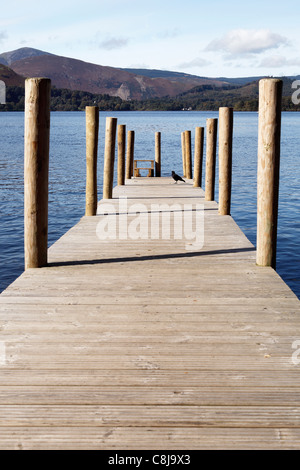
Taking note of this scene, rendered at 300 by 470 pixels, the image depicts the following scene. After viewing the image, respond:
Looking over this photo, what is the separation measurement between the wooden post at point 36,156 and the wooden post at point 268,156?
99.1 inches

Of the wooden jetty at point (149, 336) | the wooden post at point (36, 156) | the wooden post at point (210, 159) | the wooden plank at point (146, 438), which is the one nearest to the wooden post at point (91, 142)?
the wooden jetty at point (149, 336)

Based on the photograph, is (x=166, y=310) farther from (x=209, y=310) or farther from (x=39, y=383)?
(x=39, y=383)

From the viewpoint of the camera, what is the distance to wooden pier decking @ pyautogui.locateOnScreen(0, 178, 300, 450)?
308cm

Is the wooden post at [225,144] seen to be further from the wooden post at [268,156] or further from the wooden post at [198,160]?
the wooden post at [198,160]

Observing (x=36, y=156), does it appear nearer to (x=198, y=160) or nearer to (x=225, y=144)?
(x=225, y=144)

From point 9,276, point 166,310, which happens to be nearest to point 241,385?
point 166,310

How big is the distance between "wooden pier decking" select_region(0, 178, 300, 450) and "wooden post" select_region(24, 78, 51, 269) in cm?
53

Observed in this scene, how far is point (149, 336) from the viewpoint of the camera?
4426mm

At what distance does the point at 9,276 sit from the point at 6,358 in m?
8.29

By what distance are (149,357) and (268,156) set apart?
332 cm

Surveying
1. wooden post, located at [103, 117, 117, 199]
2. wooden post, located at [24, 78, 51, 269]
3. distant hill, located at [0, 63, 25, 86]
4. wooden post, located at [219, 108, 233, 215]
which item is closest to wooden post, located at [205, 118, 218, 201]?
wooden post, located at [219, 108, 233, 215]

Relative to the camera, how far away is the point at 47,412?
3252mm

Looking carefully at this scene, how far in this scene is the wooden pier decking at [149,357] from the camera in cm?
308

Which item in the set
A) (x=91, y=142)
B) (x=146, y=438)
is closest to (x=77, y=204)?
(x=91, y=142)
